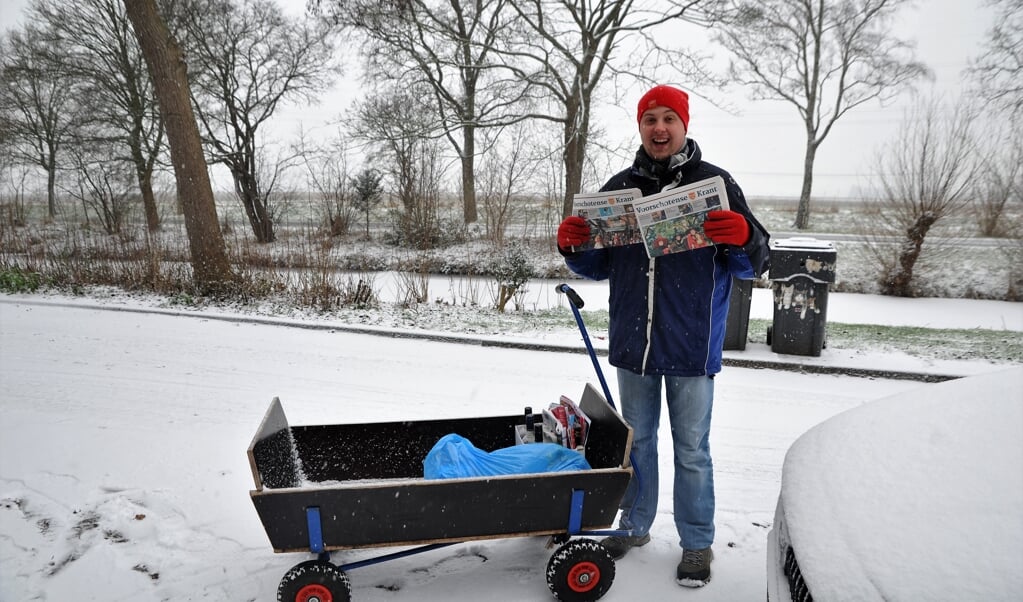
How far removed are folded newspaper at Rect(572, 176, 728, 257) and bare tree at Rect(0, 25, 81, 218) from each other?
20903mm

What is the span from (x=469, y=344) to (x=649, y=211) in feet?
15.1

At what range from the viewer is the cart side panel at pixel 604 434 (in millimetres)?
2436

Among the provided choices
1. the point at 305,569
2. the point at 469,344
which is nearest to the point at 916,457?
the point at 305,569

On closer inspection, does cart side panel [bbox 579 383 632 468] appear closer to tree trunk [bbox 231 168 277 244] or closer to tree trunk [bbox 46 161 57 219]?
tree trunk [bbox 231 168 277 244]

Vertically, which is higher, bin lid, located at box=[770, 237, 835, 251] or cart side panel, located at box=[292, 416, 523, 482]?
bin lid, located at box=[770, 237, 835, 251]

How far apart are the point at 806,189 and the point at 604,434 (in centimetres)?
2006

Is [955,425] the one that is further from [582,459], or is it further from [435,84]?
[435,84]

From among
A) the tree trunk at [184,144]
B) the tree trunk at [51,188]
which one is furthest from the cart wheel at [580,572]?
the tree trunk at [51,188]

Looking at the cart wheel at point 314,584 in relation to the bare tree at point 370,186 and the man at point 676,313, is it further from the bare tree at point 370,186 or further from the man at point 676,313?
the bare tree at point 370,186

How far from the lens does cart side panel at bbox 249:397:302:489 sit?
224 cm

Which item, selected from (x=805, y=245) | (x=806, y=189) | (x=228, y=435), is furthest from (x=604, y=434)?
(x=806, y=189)

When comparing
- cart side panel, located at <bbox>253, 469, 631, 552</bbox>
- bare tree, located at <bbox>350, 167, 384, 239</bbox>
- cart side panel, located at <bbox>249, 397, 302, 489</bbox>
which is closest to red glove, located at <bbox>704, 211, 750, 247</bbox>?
cart side panel, located at <bbox>253, 469, 631, 552</bbox>

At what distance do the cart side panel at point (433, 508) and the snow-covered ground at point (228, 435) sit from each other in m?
0.47

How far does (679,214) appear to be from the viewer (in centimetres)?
236
